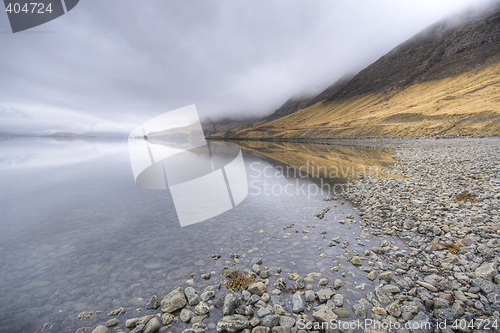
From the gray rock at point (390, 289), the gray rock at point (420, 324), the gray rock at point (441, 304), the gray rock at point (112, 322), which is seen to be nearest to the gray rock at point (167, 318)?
the gray rock at point (112, 322)

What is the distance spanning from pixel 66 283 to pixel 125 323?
11.3ft

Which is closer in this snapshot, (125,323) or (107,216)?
(125,323)

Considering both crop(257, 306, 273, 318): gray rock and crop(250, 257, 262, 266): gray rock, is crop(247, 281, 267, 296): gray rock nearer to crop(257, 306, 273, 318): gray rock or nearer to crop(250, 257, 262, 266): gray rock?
crop(257, 306, 273, 318): gray rock

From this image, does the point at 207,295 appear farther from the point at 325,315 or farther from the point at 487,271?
the point at 487,271

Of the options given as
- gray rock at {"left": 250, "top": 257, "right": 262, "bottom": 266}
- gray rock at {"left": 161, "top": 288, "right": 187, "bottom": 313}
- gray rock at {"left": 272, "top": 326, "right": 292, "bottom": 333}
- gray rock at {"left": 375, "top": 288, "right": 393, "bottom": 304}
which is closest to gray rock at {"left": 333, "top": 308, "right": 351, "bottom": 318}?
gray rock at {"left": 375, "top": 288, "right": 393, "bottom": 304}

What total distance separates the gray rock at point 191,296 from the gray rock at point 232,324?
3.43 feet

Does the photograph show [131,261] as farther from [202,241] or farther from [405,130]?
[405,130]

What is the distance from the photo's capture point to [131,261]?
7797 mm

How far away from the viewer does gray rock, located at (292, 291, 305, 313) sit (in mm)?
4914

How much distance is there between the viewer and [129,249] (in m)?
8.73

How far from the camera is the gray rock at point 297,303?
4914mm

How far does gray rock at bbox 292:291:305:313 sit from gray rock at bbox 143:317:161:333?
318 cm

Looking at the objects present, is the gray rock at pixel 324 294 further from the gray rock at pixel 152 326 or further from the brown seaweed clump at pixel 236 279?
the gray rock at pixel 152 326

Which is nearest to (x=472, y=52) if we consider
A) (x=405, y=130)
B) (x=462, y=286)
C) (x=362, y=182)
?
(x=405, y=130)
